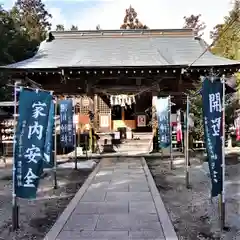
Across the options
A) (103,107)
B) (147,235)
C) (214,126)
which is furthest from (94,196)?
(103,107)

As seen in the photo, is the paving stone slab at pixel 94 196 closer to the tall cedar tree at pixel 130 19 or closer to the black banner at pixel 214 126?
the black banner at pixel 214 126

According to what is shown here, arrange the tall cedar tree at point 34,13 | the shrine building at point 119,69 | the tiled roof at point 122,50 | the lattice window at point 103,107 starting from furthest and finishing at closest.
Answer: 1. the tall cedar tree at point 34,13
2. the lattice window at point 103,107
3. the tiled roof at point 122,50
4. the shrine building at point 119,69

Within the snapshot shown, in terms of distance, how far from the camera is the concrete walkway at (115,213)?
4891 mm

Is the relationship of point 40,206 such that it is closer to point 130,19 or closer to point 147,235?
point 147,235

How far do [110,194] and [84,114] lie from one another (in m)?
10.5

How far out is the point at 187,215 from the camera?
6.02 meters

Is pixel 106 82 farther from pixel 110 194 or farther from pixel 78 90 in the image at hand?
pixel 110 194

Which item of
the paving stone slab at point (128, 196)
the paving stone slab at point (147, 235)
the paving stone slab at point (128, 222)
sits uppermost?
the paving stone slab at point (128, 196)

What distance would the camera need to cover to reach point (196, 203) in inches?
270

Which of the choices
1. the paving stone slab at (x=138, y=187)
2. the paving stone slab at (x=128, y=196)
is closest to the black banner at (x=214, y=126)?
the paving stone slab at (x=128, y=196)

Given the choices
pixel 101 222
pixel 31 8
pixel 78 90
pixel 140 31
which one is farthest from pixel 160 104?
pixel 31 8

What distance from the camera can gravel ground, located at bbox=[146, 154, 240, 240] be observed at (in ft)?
16.7

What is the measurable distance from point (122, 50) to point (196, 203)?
40.8 feet

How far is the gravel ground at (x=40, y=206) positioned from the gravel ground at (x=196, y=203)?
200 centimetres
